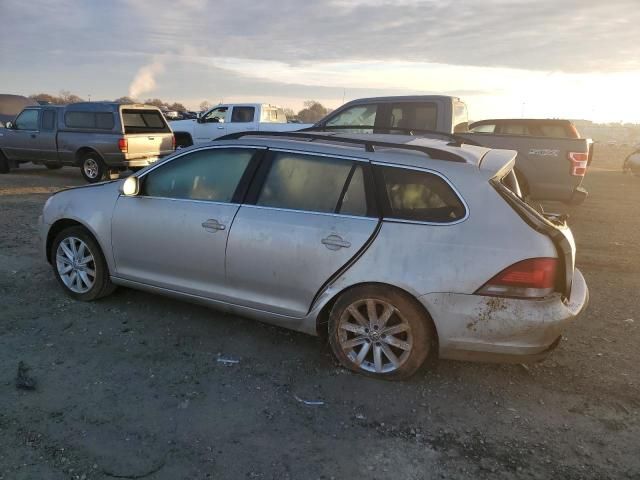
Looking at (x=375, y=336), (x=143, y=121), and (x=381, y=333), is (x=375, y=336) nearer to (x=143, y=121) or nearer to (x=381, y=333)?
(x=381, y=333)

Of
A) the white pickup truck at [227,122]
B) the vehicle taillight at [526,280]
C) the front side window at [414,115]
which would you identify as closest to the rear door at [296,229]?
the vehicle taillight at [526,280]

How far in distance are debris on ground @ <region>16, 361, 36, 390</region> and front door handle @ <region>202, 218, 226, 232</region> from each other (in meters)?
1.51

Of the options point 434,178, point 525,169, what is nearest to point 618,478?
point 434,178

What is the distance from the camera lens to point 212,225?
3.82 m

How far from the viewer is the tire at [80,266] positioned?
445 centimetres

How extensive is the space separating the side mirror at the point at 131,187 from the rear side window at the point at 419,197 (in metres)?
2.03

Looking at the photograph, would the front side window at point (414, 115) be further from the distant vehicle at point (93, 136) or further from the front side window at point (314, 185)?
the distant vehicle at point (93, 136)

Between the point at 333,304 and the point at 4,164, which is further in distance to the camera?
the point at 4,164

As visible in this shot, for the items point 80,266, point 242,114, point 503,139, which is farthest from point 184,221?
point 242,114

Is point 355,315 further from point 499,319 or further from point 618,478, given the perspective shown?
point 618,478

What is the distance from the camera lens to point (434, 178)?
3.37 m

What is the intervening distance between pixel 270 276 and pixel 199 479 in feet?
4.87

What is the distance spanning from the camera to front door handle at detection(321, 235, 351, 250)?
3.38 meters

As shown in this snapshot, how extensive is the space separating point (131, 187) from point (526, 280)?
3.06 m
